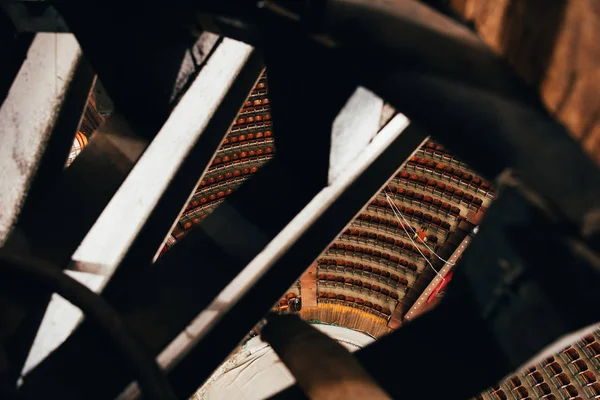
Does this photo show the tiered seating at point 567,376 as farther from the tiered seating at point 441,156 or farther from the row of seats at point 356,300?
the tiered seating at point 441,156

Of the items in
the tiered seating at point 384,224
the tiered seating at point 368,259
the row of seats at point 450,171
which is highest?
the row of seats at point 450,171

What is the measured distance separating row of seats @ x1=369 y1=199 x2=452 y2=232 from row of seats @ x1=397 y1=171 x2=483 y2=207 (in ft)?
3.83

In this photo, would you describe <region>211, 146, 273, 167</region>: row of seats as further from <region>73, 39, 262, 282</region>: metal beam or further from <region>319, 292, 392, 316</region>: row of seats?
<region>73, 39, 262, 282</region>: metal beam

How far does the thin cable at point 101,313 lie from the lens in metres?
2.14

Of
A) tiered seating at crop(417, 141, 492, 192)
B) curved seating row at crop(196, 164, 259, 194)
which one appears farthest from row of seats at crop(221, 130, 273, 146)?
tiered seating at crop(417, 141, 492, 192)

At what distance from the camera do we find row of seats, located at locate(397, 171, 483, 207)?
62.6ft

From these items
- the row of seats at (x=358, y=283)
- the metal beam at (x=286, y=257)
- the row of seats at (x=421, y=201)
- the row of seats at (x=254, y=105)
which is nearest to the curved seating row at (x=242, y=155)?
the row of seats at (x=254, y=105)

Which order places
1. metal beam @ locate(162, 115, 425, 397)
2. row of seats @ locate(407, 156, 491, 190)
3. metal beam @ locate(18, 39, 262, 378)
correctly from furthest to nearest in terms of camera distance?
row of seats @ locate(407, 156, 491, 190)
metal beam @ locate(18, 39, 262, 378)
metal beam @ locate(162, 115, 425, 397)

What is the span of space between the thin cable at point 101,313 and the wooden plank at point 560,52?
2.13m

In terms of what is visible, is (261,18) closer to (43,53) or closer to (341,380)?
(341,380)

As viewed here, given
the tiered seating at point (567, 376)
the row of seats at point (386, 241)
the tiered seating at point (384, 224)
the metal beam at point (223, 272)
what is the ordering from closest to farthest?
the metal beam at point (223, 272) → the tiered seating at point (567, 376) → the row of seats at point (386, 241) → the tiered seating at point (384, 224)

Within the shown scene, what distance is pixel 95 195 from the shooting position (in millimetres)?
3305

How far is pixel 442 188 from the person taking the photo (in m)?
19.6

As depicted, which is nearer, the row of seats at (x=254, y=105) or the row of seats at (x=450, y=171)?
the row of seats at (x=450, y=171)
